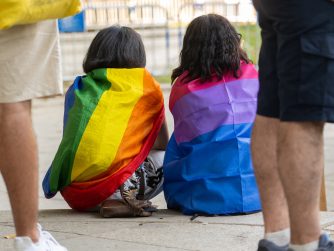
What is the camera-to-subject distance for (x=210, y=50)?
181 inches

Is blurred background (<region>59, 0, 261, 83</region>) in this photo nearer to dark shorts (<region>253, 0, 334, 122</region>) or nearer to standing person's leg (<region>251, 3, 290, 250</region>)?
standing person's leg (<region>251, 3, 290, 250</region>)

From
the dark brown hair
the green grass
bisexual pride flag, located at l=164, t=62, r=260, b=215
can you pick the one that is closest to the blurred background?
the green grass

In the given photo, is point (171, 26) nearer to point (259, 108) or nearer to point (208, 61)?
point (208, 61)

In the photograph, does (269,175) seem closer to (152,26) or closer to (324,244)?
(324,244)

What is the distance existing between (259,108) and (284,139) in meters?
0.31

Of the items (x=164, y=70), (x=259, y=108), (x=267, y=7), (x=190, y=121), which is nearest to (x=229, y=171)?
(x=190, y=121)

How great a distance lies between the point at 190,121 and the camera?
14.9ft

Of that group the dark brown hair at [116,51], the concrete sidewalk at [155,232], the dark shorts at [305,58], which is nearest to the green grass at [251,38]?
the dark brown hair at [116,51]

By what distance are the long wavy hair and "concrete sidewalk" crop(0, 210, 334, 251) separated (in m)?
0.77

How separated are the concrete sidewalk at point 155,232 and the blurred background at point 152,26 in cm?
919

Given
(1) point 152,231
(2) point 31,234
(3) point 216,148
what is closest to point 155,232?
(1) point 152,231

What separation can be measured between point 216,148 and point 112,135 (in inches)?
21.9

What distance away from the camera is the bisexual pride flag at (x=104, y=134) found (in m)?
4.54

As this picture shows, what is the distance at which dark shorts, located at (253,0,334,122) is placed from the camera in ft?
9.35
